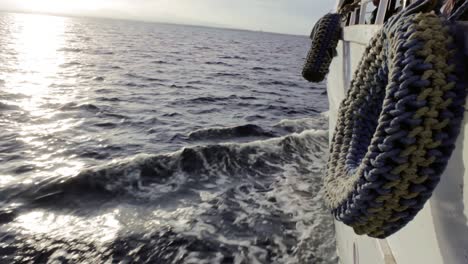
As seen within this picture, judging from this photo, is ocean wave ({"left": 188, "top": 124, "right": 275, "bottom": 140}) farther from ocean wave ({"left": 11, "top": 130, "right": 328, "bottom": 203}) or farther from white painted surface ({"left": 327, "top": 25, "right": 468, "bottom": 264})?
white painted surface ({"left": 327, "top": 25, "right": 468, "bottom": 264})

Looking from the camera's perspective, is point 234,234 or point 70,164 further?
point 70,164

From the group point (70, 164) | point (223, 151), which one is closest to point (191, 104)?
point (223, 151)

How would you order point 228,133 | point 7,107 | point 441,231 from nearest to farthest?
point 441,231
point 228,133
point 7,107

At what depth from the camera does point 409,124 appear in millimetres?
1226

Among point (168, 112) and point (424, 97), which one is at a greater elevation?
point (424, 97)

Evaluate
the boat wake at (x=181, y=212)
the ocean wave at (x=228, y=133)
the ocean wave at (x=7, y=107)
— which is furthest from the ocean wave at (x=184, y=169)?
the ocean wave at (x=7, y=107)

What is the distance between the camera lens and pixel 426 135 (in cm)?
122

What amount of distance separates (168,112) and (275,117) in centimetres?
315

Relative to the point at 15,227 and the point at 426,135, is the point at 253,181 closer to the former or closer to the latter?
the point at 15,227

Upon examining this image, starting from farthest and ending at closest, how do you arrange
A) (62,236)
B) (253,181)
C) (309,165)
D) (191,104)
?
(191,104) → (309,165) → (253,181) → (62,236)

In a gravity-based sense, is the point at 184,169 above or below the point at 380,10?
below

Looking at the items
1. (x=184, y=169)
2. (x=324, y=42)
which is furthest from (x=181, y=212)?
(x=324, y=42)

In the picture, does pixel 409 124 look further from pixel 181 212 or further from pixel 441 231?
pixel 181 212

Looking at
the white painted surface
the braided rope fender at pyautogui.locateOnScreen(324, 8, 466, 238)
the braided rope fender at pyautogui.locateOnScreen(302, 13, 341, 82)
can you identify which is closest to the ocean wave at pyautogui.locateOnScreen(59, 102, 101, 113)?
the braided rope fender at pyautogui.locateOnScreen(302, 13, 341, 82)
